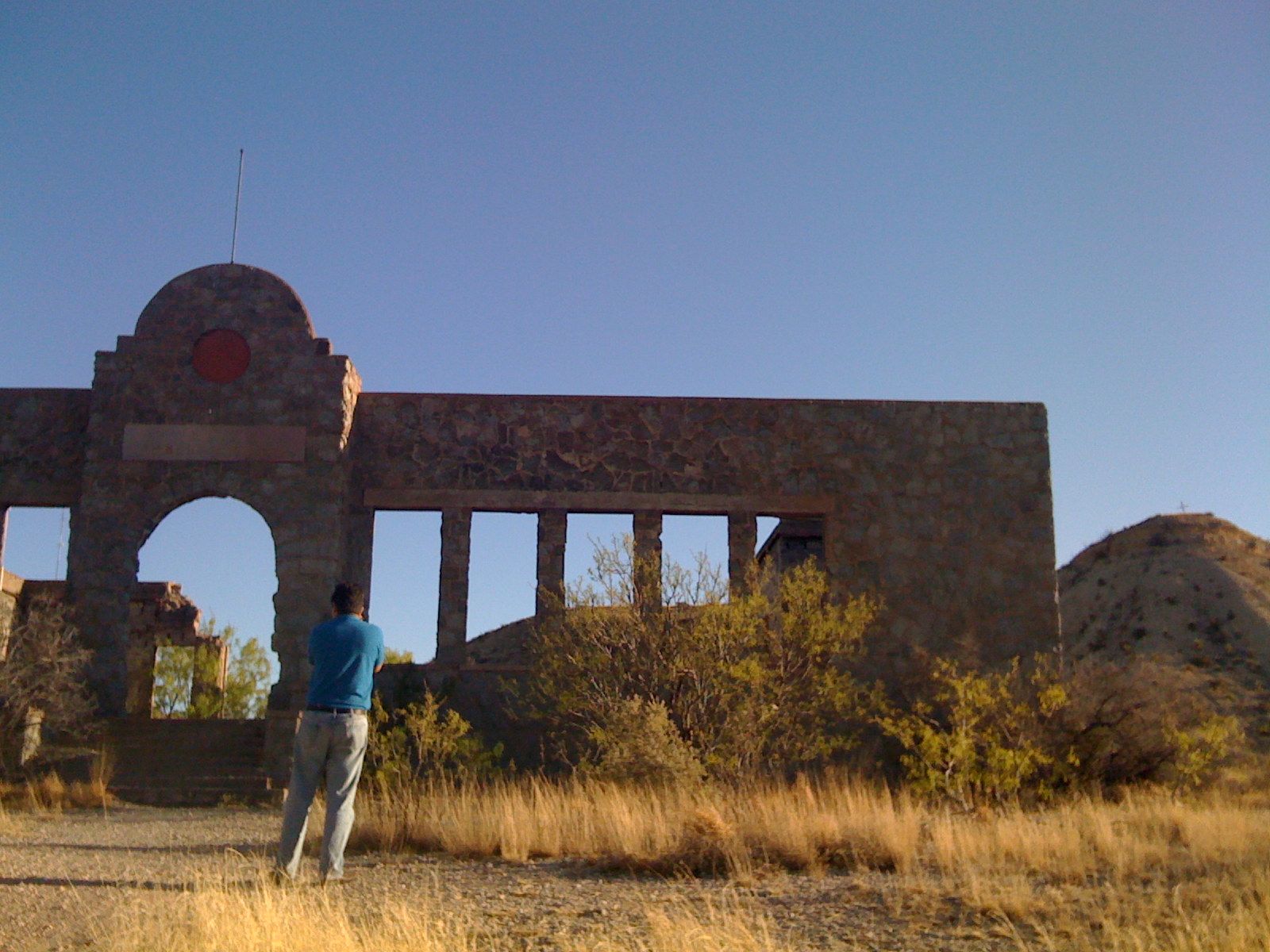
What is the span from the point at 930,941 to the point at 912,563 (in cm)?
1218

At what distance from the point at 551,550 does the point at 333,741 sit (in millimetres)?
10179

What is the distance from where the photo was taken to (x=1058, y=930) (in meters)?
6.05

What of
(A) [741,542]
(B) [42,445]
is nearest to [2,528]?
(B) [42,445]

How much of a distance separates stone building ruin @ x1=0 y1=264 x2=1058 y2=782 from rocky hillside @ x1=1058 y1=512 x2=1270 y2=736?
54.3 ft

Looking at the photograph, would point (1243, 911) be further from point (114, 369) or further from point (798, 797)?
point (114, 369)

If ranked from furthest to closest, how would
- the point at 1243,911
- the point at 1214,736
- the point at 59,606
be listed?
the point at 59,606, the point at 1214,736, the point at 1243,911

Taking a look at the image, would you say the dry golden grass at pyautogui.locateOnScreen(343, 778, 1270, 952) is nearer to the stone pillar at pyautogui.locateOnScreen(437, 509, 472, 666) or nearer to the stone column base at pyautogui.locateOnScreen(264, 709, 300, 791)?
the stone column base at pyautogui.locateOnScreen(264, 709, 300, 791)

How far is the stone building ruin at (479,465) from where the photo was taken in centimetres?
1723

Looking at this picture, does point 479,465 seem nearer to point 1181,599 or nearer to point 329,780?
point 329,780

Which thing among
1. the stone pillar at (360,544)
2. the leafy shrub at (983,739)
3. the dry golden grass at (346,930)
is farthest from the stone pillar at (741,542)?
the dry golden grass at (346,930)

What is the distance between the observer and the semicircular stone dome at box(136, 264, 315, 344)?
58.0ft

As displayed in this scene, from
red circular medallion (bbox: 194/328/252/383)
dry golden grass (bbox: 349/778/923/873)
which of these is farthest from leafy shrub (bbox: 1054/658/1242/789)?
red circular medallion (bbox: 194/328/252/383)

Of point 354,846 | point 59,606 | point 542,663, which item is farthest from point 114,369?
point 354,846

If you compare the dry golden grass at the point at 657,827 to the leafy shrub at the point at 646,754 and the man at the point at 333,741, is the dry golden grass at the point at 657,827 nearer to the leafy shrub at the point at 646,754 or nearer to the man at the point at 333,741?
the leafy shrub at the point at 646,754
